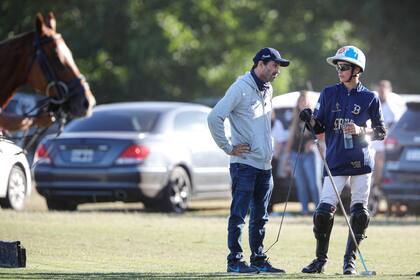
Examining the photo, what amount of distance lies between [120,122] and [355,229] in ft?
29.3

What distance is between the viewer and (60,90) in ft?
36.7

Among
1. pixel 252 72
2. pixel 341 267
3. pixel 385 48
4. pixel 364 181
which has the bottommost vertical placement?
pixel 341 267

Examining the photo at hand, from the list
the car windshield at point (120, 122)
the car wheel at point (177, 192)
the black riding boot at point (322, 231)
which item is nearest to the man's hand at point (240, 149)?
the black riding boot at point (322, 231)

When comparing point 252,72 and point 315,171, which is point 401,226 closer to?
point 315,171

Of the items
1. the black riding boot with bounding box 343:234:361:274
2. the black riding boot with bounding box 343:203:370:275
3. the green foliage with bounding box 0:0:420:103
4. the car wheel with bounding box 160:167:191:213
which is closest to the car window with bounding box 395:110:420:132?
the car wheel with bounding box 160:167:191:213

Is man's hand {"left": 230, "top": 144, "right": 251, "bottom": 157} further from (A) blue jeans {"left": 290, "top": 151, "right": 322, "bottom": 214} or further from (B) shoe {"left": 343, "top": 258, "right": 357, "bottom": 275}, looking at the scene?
(A) blue jeans {"left": 290, "top": 151, "right": 322, "bottom": 214}

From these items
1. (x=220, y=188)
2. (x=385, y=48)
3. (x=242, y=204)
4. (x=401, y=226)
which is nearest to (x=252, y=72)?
(x=242, y=204)

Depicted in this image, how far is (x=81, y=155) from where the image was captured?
19500 mm

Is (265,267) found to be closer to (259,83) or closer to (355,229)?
(355,229)

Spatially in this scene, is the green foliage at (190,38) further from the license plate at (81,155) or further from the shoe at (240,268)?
the shoe at (240,268)

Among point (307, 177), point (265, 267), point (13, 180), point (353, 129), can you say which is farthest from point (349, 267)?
point (13, 180)

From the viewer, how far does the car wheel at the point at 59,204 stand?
2017 centimetres

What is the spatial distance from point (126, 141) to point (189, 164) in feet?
4.82

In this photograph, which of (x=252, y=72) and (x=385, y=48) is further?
(x=385, y=48)
